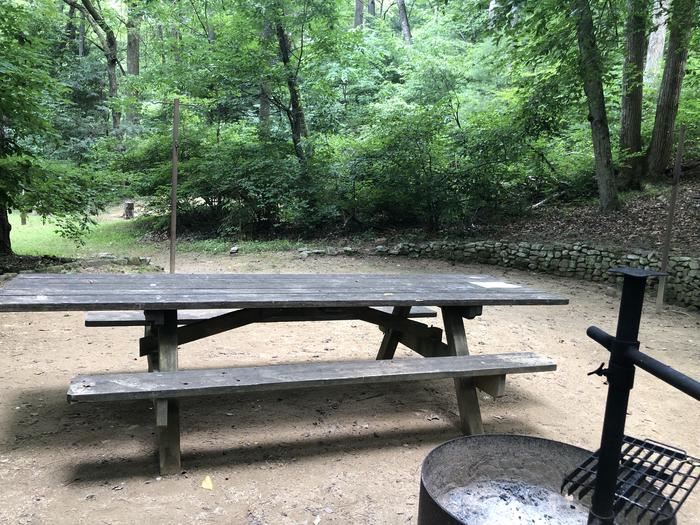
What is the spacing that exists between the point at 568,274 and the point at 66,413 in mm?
7546

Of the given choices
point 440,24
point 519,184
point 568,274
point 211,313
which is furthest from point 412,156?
point 440,24

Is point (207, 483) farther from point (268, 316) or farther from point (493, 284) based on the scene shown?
point (493, 284)

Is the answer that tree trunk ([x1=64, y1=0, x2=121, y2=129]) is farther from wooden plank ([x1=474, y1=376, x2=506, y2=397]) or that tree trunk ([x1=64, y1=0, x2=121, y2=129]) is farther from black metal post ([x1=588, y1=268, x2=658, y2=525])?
black metal post ([x1=588, y1=268, x2=658, y2=525])

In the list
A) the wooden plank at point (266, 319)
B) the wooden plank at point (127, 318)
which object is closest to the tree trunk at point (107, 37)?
the wooden plank at point (127, 318)

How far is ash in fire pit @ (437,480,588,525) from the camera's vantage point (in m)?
1.85

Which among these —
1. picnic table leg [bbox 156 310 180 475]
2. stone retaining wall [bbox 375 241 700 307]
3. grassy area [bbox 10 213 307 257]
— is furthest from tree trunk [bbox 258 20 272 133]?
picnic table leg [bbox 156 310 180 475]

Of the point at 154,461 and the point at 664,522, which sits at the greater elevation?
the point at 664,522

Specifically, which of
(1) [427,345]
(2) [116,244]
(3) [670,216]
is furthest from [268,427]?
(2) [116,244]

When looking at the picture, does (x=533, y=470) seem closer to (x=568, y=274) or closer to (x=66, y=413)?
(x=66, y=413)

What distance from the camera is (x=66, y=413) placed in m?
2.95

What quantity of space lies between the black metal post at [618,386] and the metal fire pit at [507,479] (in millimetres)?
696

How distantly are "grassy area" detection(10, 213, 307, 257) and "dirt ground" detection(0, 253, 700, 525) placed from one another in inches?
229

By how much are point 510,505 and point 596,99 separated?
8903 mm

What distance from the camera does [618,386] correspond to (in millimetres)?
1121
